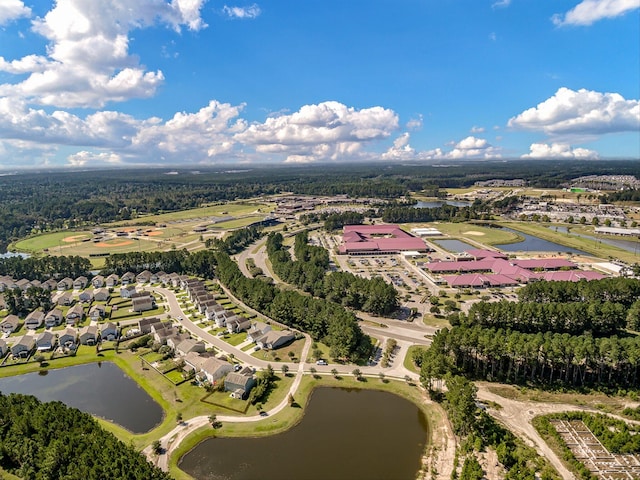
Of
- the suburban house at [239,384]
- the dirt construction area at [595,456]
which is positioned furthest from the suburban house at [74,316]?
the dirt construction area at [595,456]

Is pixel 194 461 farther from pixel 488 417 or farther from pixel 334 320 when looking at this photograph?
pixel 488 417

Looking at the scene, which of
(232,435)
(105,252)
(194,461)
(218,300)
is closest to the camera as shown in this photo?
(194,461)

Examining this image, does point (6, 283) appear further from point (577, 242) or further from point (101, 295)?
point (577, 242)

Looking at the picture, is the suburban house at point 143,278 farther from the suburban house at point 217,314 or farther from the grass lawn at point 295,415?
the grass lawn at point 295,415

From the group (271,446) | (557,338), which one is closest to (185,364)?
(271,446)

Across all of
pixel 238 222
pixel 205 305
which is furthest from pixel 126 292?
pixel 238 222

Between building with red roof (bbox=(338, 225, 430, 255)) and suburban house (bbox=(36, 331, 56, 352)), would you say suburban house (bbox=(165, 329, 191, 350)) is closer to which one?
suburban house (bbox=(36, 331, 56, 352))

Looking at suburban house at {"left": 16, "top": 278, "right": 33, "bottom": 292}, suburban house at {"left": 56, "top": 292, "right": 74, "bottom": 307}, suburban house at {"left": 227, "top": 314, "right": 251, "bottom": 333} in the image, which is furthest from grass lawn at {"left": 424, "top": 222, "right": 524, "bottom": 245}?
suburban house at {"left": 16, "top": 278, "right": 33, "bottom": 292}
